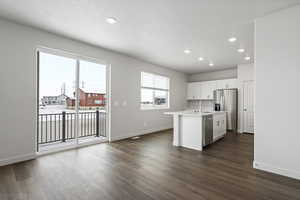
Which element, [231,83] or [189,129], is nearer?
[189,129]

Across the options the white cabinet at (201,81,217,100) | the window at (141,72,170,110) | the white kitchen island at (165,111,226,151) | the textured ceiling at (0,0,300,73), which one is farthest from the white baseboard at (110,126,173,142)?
the textured ceiling at (0,0,300,73)

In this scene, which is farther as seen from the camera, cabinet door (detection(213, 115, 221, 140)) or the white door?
the white door

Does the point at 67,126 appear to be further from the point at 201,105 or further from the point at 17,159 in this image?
the point at 201,105

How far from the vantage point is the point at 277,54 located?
2406 millimetres

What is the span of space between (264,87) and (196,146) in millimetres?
2029

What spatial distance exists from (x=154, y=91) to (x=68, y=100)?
3296mm

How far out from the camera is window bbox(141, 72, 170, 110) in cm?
570

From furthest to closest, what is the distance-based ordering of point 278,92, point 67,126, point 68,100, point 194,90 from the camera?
point 194,90, point 67,126, point 68,100, point 278,92

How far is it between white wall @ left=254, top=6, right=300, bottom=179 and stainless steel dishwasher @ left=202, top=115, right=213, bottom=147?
4.10 feet

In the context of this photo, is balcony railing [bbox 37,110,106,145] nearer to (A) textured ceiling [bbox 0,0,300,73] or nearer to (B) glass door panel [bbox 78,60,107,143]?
(B) glass door panel [bbox 78,60,107,143]

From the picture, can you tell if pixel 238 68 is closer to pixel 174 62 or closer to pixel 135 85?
pixel 174 62

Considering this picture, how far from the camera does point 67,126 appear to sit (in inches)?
168

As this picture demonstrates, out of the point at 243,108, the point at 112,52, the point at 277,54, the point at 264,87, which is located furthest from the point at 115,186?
the point at 243,108

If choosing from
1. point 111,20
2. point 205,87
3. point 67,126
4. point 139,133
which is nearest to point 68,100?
point 67,126
